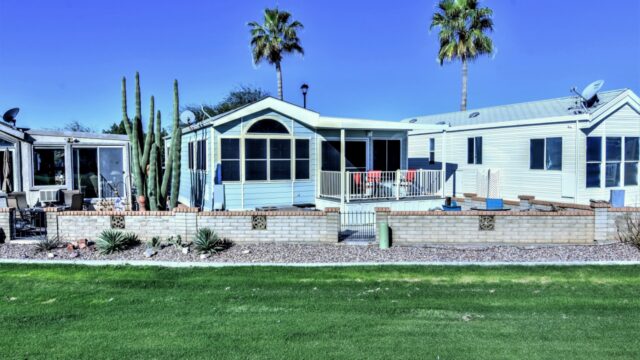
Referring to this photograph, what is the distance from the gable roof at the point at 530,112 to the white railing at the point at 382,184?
13.6ft

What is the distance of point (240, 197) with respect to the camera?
13.7 m

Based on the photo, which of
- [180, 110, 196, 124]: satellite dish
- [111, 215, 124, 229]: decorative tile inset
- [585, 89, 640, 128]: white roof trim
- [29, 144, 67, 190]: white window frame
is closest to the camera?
[111, 215, 124, 229]: decorative tile inset

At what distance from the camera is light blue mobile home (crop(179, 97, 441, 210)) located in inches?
534

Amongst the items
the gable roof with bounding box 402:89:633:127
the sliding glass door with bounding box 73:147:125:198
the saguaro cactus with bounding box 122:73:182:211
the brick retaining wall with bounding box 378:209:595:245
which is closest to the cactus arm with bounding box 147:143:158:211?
the saguaro cactus with bounding box 122:73:182:211

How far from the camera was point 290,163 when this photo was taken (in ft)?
47.1

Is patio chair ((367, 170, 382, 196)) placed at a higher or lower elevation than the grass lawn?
higher

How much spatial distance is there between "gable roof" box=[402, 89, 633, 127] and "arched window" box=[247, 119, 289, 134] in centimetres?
795

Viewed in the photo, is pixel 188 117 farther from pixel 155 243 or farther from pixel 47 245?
pixel 47 245

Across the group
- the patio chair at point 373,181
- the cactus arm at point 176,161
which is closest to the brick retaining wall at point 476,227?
the patio chair at point 373,181

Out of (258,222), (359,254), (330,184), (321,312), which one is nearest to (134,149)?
(258,222)

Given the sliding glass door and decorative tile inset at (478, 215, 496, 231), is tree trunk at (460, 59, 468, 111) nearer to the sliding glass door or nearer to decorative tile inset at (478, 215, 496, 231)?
decorative tile inset at (478, 215, 496, 231)

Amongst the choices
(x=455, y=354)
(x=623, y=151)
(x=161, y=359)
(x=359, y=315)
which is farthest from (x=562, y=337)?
(x=623, y=151)

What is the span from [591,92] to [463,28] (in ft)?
44.2

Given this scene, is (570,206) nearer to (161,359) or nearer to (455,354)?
(455,354)
